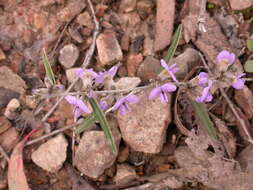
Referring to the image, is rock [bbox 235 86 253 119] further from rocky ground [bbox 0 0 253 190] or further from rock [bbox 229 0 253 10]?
rock [bbox 229 0 253 10]

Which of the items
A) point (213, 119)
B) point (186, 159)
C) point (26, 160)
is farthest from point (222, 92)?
point (26, 160)

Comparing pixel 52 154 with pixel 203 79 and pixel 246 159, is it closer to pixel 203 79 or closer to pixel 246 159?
pixel 203 79

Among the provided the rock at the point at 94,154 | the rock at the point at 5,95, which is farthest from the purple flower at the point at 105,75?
the rock at the point at 5,95

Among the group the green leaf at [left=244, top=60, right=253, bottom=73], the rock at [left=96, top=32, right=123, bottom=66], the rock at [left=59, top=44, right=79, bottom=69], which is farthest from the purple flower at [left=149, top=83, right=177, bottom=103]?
the rock at [left=59, top=44, right=79, bottom=69]

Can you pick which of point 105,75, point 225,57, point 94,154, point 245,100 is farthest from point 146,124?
point 225,57

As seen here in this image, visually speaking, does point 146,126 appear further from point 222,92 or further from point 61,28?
point 61,28

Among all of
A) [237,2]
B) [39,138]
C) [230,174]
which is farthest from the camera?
[39,138]

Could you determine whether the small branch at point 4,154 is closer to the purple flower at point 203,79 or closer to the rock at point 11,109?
the rock at point 11,109
